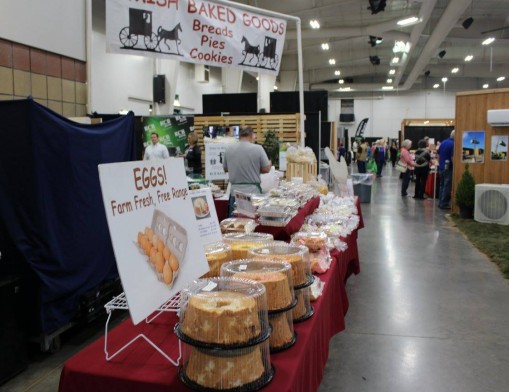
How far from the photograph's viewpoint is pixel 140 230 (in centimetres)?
153

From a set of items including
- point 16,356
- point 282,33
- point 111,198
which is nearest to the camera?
point 111,198

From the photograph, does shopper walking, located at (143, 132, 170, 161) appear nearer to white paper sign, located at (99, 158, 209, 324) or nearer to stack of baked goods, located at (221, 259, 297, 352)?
white paper sign, located at (99, 158, 209, 324)

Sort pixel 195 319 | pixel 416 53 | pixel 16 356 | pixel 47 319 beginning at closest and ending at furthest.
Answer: pixel 195 319 < pixel 16 356 < pixel 47 319 < pixel 416 53

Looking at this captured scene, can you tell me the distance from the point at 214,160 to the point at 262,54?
5.94 feet

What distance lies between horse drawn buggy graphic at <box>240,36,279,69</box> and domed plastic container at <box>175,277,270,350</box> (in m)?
3.08

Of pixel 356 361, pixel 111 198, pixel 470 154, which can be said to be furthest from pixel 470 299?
pixel 470 154

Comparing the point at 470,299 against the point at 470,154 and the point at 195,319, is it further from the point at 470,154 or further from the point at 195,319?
the point at 470,154

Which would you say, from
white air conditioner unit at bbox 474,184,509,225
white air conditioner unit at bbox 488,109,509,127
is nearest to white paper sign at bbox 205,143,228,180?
white air conditioner unit at bbox 474,184,509,225

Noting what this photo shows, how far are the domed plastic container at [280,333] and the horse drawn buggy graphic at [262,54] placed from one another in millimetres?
2984

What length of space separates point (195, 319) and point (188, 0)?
2974mm

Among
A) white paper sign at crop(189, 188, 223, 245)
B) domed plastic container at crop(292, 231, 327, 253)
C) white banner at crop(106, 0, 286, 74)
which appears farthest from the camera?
white banner at crop(106, 0, 286, 74)

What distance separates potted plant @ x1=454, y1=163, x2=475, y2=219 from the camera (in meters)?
8.75

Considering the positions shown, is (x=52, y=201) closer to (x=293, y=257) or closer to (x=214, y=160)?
(x=293, y=257)

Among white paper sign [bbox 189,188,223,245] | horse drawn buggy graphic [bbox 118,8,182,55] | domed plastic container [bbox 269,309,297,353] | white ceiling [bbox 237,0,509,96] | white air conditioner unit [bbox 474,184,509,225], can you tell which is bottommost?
white air conditioner unit [bbox 474,184,509,225]
